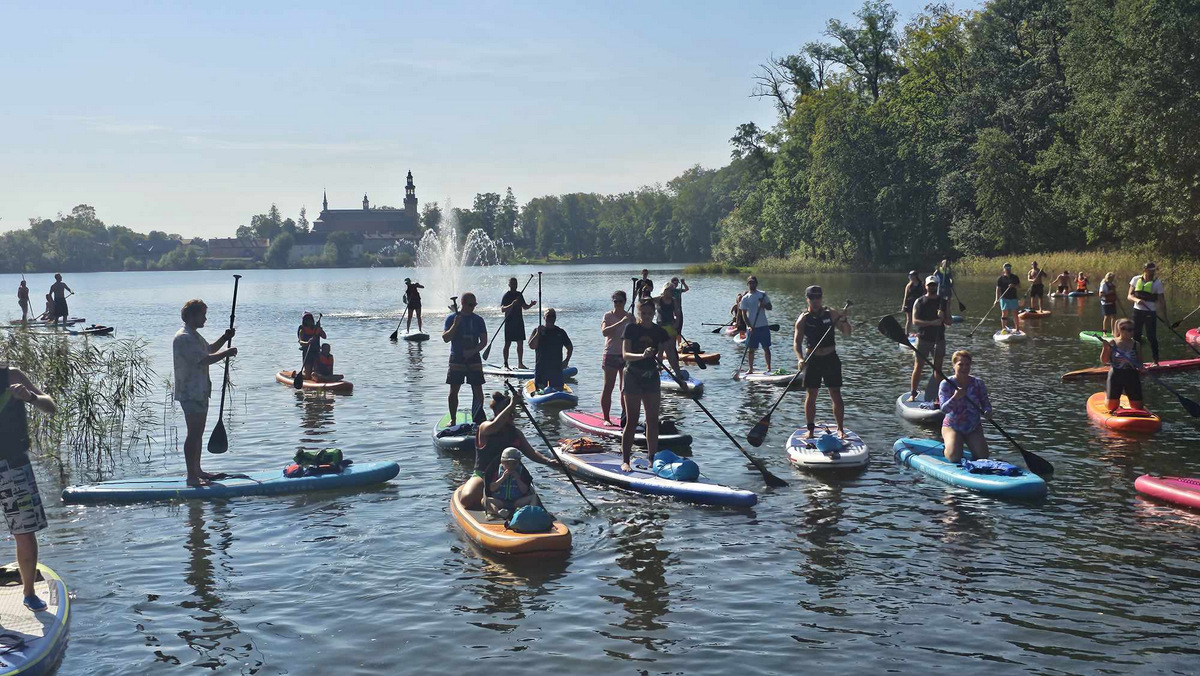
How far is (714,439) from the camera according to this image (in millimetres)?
15977

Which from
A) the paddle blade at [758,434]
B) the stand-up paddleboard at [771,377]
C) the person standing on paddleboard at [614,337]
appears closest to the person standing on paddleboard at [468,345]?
the person standing on paddleboard at [614,337]

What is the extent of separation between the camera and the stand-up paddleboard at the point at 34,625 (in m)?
7.39

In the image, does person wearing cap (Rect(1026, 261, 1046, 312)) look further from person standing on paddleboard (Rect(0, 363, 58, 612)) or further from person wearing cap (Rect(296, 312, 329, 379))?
person standing on paddleboard (Rect(0, 363, 58, 612))

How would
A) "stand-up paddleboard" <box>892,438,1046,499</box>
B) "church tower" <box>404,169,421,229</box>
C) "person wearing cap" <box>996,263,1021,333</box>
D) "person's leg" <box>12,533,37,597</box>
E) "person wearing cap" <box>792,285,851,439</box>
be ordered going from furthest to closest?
"church tower" <box>404,169,421,229</box> < "person wearing cap" <box>996,263,1021,333</box> < "person wearing cap" <box>792,285,851,439</box> < "stand-up paddleboard" <box>892,438,1046,499</box> < "person's leg" <box>12,533,37,597</box>

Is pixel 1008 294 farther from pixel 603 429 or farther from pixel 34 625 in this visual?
pixel 34 625

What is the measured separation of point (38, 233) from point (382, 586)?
710ft

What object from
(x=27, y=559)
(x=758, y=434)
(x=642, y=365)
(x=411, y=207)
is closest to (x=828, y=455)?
(x=758, y=434)

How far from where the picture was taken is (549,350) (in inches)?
731

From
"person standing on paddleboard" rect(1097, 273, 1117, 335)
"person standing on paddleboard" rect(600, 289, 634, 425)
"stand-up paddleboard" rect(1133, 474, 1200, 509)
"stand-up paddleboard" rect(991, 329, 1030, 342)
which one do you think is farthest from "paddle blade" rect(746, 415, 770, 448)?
"stand-up paddleboard" rect(991, 329, 1030, 342)

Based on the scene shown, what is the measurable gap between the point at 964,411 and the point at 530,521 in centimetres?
607

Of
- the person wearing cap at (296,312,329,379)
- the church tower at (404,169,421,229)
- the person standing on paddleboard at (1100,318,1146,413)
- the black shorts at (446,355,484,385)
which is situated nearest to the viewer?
the black shorts at (446,355,484,385)

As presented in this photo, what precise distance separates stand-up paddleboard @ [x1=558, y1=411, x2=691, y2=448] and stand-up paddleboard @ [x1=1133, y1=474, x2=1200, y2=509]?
6035 millimetres

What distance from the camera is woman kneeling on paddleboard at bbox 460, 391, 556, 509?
36.7 ft

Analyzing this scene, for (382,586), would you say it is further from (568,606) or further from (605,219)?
(605,219)
